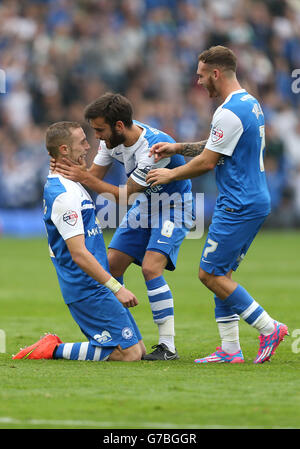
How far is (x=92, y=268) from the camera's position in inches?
275

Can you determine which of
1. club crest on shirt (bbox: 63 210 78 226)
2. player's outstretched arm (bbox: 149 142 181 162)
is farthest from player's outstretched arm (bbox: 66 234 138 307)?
player's outstretched arm (bbox: 149 142 181 162)

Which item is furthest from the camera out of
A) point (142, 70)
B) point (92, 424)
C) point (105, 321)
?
point (142, 70)

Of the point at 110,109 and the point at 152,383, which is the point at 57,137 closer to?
the point at 110,109

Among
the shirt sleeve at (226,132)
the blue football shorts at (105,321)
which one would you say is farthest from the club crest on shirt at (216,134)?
the blue football shorts at (105,321)

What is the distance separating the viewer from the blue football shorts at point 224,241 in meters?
7.22

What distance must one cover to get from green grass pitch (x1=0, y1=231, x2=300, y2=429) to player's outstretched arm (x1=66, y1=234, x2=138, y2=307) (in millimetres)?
582

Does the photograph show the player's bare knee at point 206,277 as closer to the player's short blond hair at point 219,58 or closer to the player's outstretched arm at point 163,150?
the player's outstretched arm at point 163,150

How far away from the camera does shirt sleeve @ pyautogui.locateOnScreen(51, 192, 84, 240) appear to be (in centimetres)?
707

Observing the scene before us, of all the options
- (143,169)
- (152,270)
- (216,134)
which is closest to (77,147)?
(143,169)

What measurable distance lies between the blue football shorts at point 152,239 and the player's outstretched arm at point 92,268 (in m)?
0.95

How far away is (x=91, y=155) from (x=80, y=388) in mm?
15298

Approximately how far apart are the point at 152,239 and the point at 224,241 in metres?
0.91
